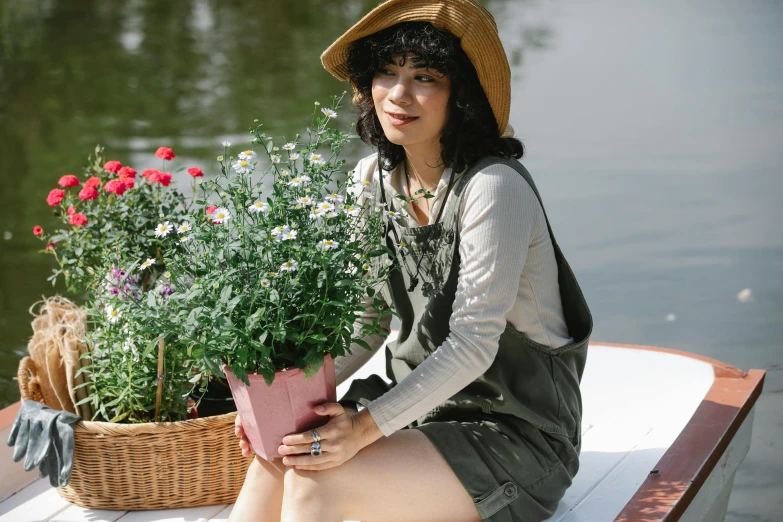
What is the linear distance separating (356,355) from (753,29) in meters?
7.47

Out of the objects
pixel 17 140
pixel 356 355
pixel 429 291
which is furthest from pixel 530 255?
pixel 17 140

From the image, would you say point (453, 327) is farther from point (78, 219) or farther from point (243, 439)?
point (78, 219)

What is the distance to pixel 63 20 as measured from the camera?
1096 cm

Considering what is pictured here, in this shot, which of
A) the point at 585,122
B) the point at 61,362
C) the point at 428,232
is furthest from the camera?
the point at 585,122

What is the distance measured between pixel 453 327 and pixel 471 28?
1.91 feet

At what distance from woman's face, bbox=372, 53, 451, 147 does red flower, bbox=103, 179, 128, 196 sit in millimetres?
988

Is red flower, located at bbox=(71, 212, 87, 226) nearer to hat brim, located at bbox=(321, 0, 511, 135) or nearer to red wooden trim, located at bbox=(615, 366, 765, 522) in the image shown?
hat brim, located at bbox=(321, 0, 511, 135)

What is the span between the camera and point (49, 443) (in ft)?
7.59

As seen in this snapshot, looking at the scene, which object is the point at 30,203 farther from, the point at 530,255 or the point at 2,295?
the point at 530,255

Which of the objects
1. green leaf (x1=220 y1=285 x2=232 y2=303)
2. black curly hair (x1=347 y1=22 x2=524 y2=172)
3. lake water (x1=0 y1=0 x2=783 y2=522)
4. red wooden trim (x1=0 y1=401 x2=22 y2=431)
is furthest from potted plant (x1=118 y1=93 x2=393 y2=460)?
lake water (x1=0 y1=0 x2=783 y2=522)

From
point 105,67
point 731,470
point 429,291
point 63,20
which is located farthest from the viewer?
point 63,20

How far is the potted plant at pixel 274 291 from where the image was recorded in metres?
1.83

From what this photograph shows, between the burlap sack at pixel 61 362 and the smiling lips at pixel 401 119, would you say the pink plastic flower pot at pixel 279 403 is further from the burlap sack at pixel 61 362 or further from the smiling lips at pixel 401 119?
the burlap sack at pixel 61 362

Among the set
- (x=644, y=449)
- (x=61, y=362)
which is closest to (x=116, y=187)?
(x=61, y=362)
